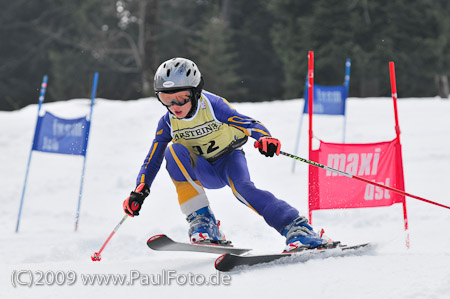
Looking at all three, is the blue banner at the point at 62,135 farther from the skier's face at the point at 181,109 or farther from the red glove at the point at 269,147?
the red glove at the point at 269,147

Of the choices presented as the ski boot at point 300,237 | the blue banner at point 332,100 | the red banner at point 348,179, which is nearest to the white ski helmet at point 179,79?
the ski boot at point 300,237

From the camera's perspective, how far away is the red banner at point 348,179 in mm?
4527

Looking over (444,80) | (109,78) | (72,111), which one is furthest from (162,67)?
(109,78)

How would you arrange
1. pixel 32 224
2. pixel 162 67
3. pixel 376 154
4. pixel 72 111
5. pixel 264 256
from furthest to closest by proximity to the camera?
pixel 72 111, pixel 32 224, pixel 376 154, pixel 162 67, pixel 264 256

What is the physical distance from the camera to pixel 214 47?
24.5 meters

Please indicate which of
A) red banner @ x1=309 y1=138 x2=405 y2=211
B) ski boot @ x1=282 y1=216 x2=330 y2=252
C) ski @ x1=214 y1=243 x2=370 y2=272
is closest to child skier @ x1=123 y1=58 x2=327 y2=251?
ski boot @ x1=282 y1=216 x2=330 y2=252

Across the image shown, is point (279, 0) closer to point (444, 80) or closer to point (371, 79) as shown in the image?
point (371, 79)

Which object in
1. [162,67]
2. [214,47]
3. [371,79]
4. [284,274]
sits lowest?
[284,274]

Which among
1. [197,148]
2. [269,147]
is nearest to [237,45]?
[197,148]

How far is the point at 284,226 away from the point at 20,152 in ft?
26.7

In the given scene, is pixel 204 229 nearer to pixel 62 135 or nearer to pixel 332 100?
pixel 62 135

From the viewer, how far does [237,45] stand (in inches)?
1119

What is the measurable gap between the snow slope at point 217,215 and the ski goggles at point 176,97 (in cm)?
112

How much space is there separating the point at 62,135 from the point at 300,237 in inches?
166
